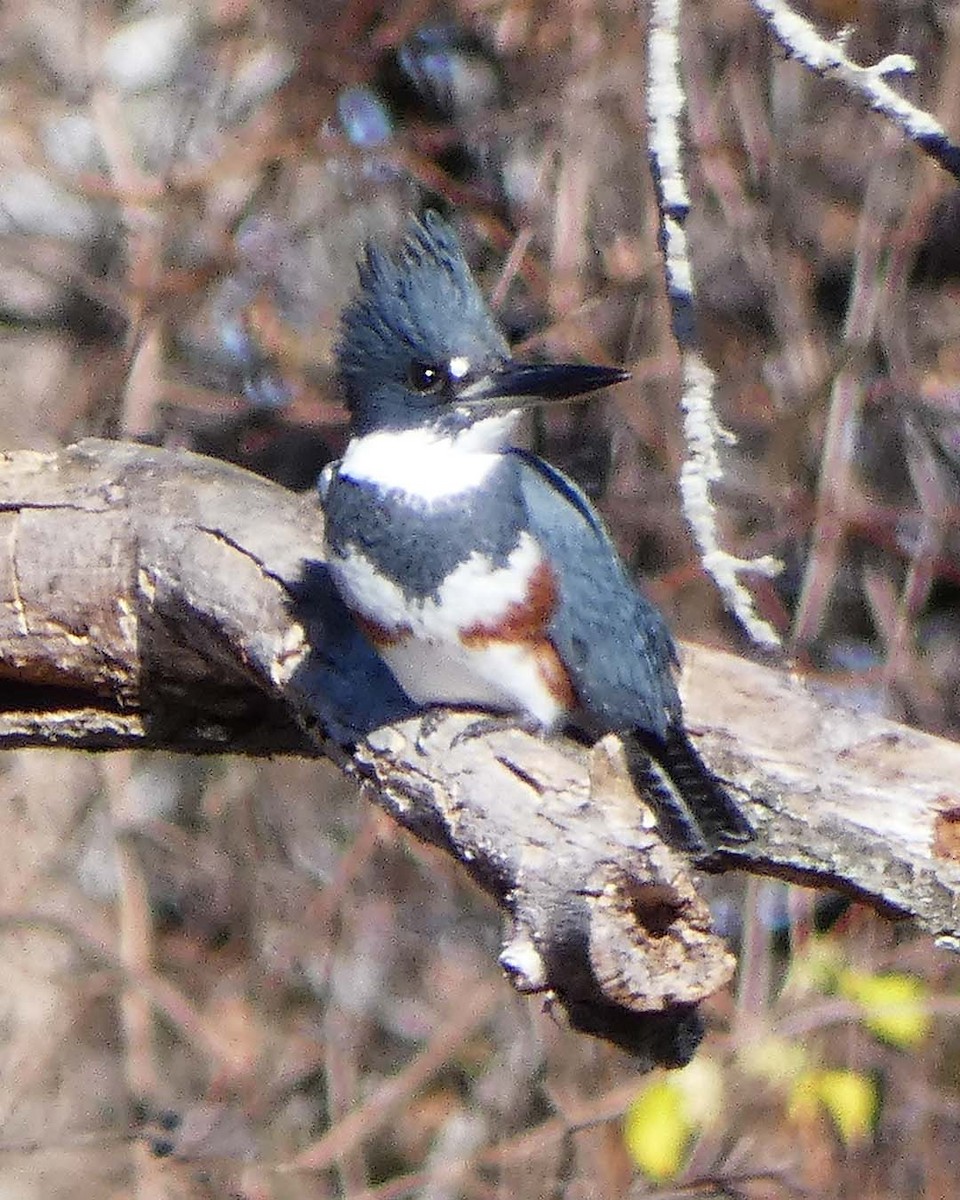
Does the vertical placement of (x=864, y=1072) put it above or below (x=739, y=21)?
below

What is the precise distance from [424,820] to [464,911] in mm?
2408

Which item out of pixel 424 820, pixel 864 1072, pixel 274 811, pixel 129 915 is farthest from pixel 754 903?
pixel 424 820

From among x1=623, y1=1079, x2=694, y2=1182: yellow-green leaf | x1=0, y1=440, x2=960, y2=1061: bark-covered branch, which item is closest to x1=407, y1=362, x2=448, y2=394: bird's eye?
x1=0, y1=440, x2=960, y2=1061: bark-covered branch

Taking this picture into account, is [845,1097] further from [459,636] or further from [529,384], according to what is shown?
[529,384]

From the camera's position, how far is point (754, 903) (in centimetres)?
373

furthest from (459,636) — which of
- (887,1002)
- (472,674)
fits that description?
(887,1002)

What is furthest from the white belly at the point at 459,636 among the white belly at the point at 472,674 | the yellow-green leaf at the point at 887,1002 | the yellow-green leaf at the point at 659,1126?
the yellow-green leaf at the point at 887,1002

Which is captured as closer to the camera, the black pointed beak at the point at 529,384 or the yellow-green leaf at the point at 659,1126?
the black pointed beak at the point at 529,384

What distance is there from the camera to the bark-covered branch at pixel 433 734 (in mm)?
1550

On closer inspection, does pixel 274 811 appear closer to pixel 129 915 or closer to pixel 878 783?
pixel 129 915

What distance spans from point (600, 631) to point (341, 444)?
1.87m

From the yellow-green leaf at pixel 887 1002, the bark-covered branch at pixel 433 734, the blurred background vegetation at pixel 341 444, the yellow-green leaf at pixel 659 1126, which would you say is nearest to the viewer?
the bark-covered branch at pixel 433 734

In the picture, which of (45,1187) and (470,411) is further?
(45,1187)

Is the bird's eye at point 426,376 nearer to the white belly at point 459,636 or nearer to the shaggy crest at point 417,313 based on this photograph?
the shaggy crest at point 417,313
